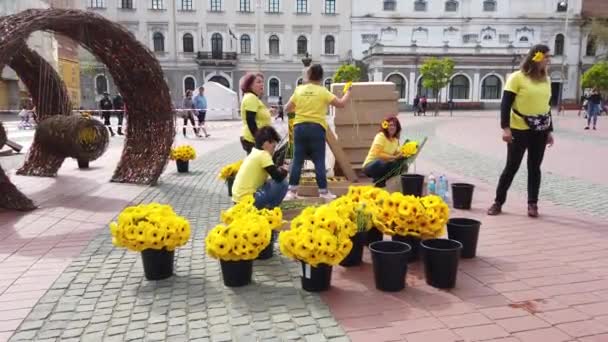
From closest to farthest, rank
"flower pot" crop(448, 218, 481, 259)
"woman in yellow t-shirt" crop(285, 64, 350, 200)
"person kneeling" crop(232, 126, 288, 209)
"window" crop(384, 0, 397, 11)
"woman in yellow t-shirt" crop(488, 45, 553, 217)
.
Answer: "flower pot" crop(448, 218, 481, 259), "person kneeling" crop(232, 126, 288, 209), "woman in yellow t-shirt" crop(488, 45, 553, 217), "woman in yellow t-shirt" crop(285, 64, 350, 200), "window" crop(384, 0, 397, 11)

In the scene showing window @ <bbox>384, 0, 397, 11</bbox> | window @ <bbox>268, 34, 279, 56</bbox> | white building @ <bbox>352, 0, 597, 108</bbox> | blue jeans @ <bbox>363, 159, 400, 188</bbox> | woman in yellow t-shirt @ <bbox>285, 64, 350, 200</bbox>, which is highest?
window @ <bbox>384, 0, 397, 11</bbox>

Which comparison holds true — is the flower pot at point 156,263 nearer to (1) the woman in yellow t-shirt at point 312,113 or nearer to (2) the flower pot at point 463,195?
(1) the woman in yellow t-shirt at point 312,113

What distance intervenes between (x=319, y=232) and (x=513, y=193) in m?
5.02

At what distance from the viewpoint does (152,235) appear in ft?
13.4

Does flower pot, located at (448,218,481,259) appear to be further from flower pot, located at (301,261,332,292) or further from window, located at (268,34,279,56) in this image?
window, located at (268,34,279,56)

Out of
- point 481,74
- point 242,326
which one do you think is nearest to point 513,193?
point 242,326

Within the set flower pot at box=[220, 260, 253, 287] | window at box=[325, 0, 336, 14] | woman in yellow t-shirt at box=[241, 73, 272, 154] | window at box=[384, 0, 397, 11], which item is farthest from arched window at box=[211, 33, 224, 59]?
flower pot at box=[220, 260, 253, 287]

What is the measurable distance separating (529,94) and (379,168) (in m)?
2.12

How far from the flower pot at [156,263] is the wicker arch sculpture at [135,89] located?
452 centimetres

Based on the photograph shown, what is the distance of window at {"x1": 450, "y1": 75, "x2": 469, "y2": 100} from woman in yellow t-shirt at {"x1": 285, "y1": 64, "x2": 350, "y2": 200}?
48.3 meters

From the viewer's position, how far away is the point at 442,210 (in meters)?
4.42

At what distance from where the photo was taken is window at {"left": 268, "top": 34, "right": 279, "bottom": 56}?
53.9m

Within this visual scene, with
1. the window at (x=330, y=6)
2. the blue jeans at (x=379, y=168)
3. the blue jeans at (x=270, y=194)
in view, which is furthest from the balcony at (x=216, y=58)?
the blue jeans at (x=270, y=194)

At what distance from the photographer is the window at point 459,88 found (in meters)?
51.8
